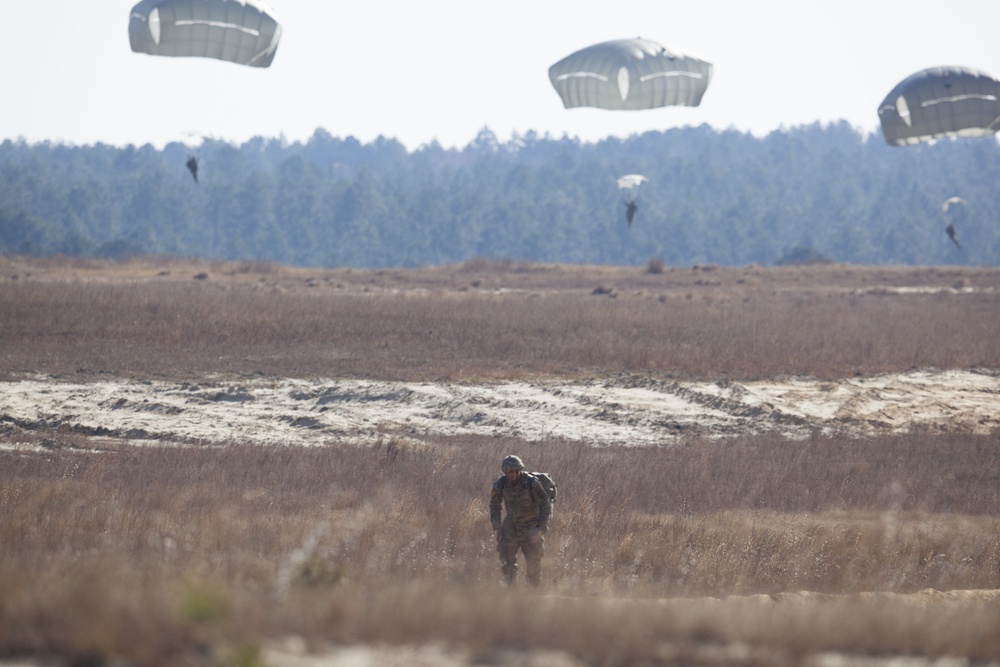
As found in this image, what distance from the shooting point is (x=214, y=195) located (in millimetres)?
140875

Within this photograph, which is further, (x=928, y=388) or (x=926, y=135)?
(x=926, y=135)

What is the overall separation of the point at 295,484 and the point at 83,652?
8.73 metres

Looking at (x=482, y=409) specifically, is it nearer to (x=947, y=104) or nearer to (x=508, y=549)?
(x=508, y=549)

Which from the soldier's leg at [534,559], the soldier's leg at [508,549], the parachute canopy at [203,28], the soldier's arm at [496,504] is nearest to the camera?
the soldier's leg at [534,559]

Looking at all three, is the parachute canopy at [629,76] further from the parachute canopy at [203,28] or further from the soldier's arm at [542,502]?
the soldier's arm at [542,502]

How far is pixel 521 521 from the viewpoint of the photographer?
33.6 feet

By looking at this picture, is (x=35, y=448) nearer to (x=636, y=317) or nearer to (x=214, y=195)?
(x=636, y=317)

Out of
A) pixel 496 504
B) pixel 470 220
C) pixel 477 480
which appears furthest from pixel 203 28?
pixel 470 220

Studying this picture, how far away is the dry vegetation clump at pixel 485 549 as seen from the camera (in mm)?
5918

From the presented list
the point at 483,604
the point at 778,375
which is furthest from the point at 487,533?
the point at 778,375

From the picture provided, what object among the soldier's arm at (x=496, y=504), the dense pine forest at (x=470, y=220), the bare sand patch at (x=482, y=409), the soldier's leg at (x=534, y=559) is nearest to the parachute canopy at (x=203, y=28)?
the bare sand patch at (x=482, y=409)

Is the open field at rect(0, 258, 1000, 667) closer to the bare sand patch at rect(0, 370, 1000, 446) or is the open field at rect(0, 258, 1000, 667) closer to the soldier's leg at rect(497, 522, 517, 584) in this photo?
the bare sand patch at rect(0, 370, 1000, 446)

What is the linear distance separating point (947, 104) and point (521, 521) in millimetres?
25925

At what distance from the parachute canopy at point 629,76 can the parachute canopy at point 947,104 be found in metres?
6.27
